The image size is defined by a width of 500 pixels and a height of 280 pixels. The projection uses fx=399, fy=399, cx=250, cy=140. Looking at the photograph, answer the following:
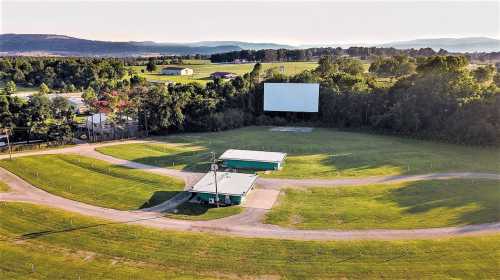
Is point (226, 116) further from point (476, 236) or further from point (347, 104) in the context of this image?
point (476, 236)

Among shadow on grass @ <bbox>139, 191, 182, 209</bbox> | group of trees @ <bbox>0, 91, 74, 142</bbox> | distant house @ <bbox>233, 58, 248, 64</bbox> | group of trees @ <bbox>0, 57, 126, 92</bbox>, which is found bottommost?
shadow on grass @ <bbox>139, 191, 182, 209</bbox>

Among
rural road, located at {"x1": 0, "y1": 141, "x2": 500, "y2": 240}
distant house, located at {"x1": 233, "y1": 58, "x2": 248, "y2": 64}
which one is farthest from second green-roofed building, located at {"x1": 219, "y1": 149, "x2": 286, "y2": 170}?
distant house, located at {"x1": 233, "y1": 58, "x2": 248, "y2": 64}

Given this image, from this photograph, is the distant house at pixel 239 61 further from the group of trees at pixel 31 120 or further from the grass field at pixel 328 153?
the group of trees at pixel 31 120

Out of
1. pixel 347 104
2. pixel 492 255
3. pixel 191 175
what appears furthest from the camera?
pixel 347 104

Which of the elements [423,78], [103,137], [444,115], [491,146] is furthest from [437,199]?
[103,137]

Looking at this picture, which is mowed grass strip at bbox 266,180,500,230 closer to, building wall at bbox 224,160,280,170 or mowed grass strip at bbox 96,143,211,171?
building wall at bbox 224,160,280,170

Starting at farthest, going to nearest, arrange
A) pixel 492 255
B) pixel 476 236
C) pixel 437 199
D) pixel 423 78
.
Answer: pixel 423 78
pixel 437 199
pixel 476 236
pixel 492 255

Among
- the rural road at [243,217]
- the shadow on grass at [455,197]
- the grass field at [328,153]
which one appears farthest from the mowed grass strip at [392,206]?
the grass field at [328,153]
